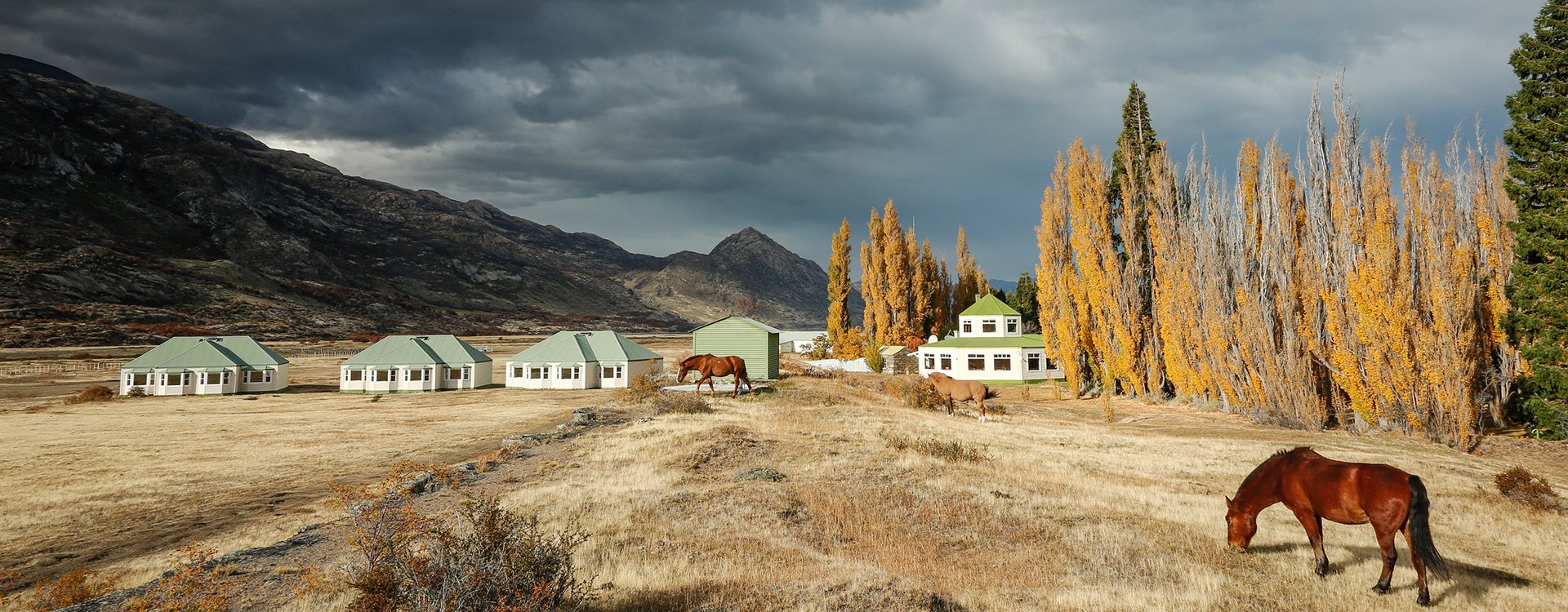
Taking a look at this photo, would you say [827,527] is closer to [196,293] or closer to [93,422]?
[93,422]

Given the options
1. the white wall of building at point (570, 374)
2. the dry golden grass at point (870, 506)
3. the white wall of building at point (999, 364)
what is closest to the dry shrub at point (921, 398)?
the dry golden grass at point (870, 506)

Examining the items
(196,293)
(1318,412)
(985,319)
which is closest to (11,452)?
(1318,412)

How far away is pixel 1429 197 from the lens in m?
24.4

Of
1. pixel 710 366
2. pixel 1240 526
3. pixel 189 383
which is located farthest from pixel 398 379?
pixel 1240 526

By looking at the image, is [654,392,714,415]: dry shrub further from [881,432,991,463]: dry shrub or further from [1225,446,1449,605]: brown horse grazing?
[1225,446,1449,605]: brown horse grazing

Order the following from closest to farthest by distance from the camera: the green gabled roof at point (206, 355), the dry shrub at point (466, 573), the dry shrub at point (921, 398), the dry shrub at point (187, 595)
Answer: the dry shrub at point (466, 573)
the dry shrub at point (187, 595)
the dry shrub at point (921, 398)
the green gabled roof at point (206, 355)

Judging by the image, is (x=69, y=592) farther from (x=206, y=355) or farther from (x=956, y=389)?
(x=206, y=355)

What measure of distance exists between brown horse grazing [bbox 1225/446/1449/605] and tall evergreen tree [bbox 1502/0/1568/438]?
20.8 meters

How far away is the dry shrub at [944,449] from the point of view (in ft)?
57.7

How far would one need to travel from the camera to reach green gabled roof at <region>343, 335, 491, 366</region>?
50844 mm

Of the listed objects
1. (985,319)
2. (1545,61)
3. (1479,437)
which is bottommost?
(1479,437)

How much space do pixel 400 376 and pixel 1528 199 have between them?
2424 inches

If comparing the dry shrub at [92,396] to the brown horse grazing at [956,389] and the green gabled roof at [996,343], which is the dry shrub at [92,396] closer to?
the brown horse grazing at [956,389]

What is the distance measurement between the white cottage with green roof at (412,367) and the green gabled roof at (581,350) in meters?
4.34
